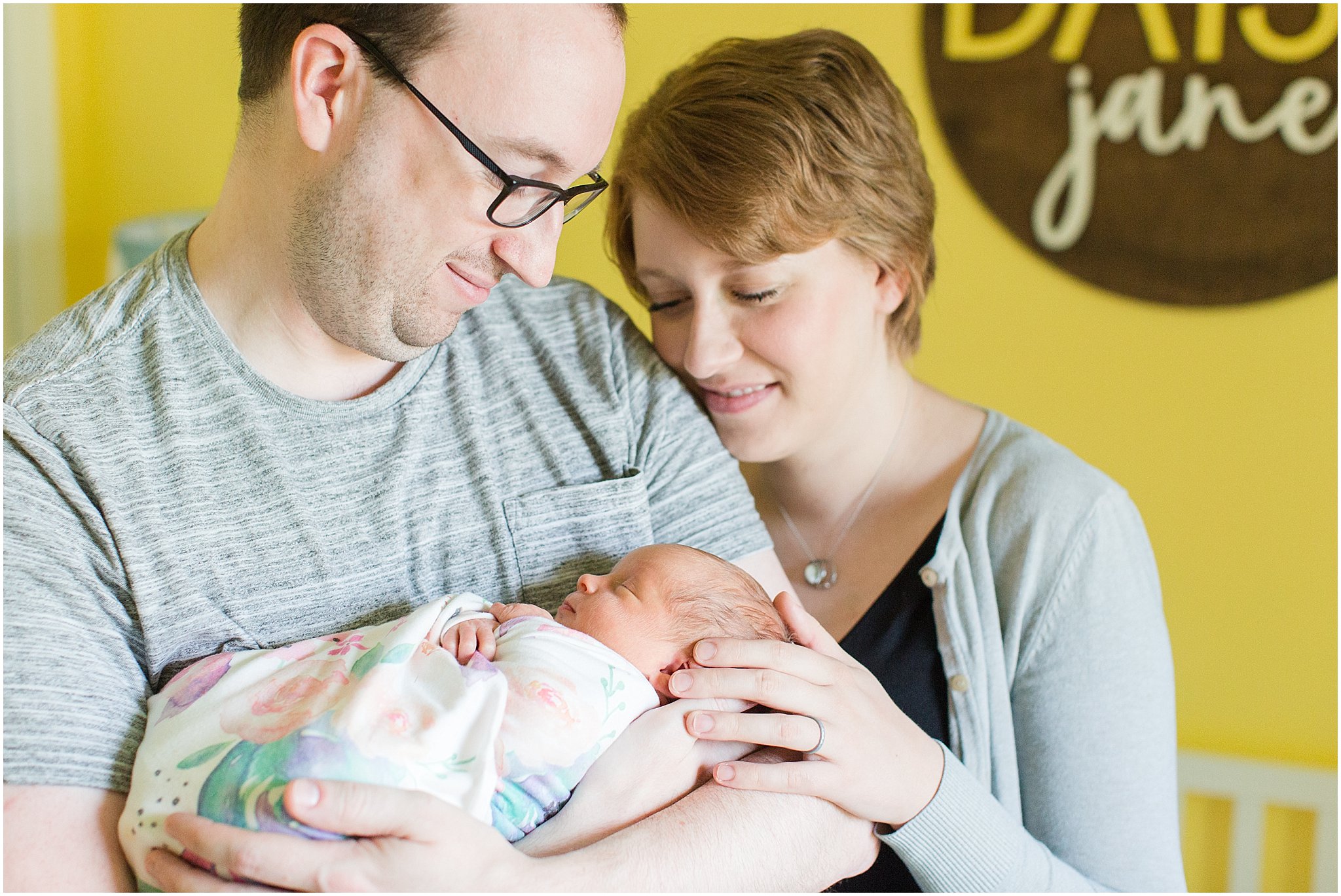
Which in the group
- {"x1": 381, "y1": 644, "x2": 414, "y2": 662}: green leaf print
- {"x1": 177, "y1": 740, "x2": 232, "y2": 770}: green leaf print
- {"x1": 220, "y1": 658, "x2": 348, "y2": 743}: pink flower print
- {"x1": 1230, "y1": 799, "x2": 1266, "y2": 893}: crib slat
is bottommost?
{"x1": 1230, "y1": 799, "x2": 1266, "y2": 893}: crib slat

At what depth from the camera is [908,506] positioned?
1.81m

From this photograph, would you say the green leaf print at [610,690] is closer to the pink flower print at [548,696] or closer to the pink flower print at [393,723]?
the pink flower print at [548,696]

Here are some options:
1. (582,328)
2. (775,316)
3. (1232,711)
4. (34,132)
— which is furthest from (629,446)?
(34,132)

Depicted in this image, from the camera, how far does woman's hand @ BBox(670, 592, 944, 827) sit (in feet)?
4.19

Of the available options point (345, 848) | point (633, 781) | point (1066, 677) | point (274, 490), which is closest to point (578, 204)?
point (274, 490)

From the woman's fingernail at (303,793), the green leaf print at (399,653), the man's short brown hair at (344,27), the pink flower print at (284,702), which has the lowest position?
the woman's fingernail at (303,793)

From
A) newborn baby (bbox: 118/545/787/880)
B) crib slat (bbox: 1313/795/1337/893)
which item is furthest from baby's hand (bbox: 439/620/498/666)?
crib slat (bbox: 1313/795/1337/893)

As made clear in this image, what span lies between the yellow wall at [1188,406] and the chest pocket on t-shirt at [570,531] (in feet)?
5.00

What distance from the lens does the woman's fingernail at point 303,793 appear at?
102cm

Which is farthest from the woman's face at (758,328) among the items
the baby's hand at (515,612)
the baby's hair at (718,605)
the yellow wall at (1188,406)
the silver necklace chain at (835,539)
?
the yellow wall at (1188,406)

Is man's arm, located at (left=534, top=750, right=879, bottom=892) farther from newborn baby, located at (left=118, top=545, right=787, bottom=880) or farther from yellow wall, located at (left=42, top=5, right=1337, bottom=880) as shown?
yellow wall, located at (left=42, top=5, right=1337, bottom=880)

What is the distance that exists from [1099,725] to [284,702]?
1.12m

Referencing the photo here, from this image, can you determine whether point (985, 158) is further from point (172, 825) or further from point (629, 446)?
point (172, 825)

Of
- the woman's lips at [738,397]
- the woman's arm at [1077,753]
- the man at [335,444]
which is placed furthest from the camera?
the woman's lips at [738,397]
